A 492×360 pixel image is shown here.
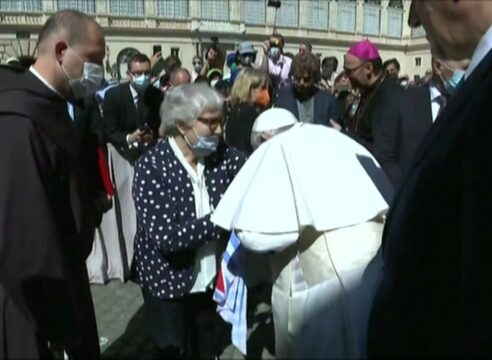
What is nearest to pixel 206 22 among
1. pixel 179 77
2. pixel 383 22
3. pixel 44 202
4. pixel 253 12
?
pixel 253 12

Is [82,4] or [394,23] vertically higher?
[82,4]

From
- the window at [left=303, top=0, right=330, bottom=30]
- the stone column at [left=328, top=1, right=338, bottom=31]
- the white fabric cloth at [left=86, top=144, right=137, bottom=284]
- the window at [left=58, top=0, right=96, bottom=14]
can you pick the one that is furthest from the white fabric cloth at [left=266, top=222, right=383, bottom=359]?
the stone column at [left=328, top=1, right=338, bottom=31]

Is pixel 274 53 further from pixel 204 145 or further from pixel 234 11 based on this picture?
pixel 234 11

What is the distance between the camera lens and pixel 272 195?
2566 millimetres

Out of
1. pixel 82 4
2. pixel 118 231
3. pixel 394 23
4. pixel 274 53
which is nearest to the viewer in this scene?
pixel 118 231

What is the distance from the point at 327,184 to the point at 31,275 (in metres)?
1.29

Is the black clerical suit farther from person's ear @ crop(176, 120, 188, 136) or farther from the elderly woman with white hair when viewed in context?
person's ear @ crop(176, 120, 188, 136)

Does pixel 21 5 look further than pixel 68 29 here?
Yes

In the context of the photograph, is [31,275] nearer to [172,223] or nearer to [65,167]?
[65,167]

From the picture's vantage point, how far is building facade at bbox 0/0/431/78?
151ft

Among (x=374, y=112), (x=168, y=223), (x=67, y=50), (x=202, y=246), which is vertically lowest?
(x=202, y=246)

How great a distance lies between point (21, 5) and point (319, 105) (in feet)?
151

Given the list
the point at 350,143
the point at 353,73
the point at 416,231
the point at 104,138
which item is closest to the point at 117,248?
the point at 104,138

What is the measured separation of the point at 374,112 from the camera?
429cm
